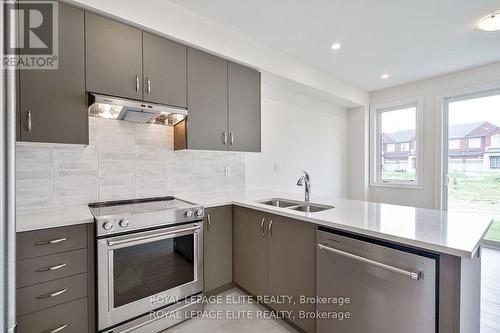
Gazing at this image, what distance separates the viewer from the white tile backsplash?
1.72m

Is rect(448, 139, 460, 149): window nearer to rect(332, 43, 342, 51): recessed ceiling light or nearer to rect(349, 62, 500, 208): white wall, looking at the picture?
rect(349, 62, 500, 208): white wall

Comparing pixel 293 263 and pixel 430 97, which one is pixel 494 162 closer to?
pixel 430 97

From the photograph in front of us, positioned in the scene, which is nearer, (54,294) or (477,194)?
(54,294)

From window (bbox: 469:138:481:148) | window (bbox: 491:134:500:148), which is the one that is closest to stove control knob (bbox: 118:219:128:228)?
window (bbox: 469:138:481:148)

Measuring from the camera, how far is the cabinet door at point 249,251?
78.3 inches

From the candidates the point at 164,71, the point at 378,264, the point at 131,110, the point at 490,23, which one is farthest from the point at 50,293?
the point at 490,23

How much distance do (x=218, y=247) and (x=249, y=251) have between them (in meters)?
0.30

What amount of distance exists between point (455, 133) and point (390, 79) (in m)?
1.30

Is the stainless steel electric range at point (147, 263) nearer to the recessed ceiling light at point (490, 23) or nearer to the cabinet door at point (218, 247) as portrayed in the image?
the cabinet door at point (218, 247)

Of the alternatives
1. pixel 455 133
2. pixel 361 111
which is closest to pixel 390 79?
pixel 361 111

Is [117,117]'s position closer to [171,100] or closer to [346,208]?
[171,100]

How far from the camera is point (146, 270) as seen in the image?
1711mm

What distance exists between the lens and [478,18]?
2.23 meters

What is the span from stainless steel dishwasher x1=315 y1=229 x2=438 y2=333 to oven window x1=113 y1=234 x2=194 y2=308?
1047 mm
